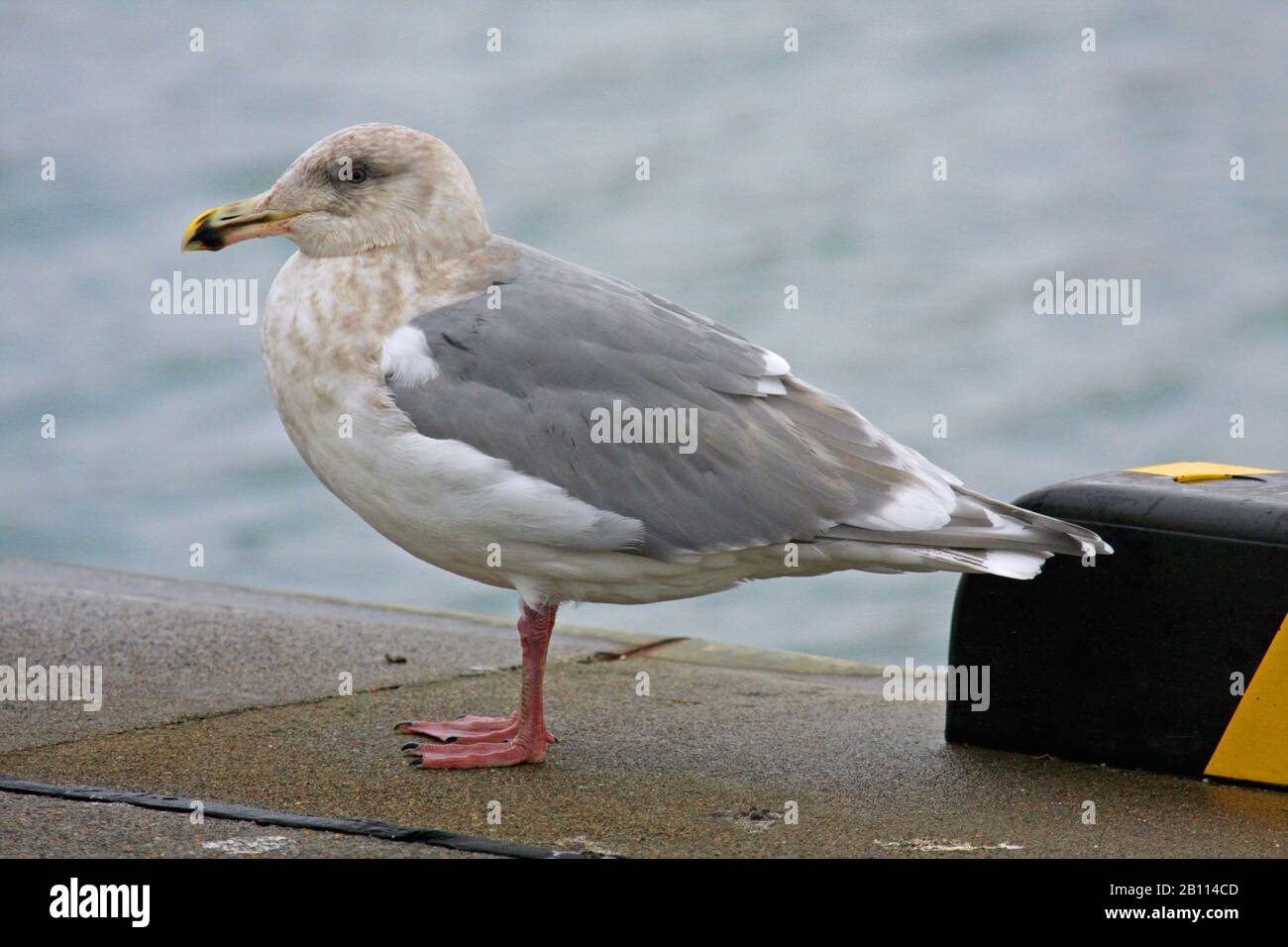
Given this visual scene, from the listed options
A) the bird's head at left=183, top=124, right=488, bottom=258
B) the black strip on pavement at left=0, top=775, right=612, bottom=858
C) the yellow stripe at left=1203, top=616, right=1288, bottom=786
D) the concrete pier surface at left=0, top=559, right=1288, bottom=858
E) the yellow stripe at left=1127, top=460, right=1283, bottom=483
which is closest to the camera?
the black strip on pavement at left=0, top=775, right=612, bottom=858

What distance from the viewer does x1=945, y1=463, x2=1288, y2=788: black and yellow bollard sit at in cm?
429

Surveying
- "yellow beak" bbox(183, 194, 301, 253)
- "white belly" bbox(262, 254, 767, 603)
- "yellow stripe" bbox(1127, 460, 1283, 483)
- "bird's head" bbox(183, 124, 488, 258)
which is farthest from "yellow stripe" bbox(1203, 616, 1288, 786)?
"yellow beak" bbox(183, 194, 301, 253)

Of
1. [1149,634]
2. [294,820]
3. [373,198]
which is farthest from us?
[373,198]

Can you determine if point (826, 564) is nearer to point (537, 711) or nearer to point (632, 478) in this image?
point (632, 478)

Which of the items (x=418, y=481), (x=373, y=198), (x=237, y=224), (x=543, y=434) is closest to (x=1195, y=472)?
(x=543, y=434)

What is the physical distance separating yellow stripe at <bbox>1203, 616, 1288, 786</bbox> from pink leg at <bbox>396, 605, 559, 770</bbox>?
1780mm

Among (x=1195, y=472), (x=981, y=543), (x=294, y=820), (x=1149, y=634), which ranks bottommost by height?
(x=294, y=820)

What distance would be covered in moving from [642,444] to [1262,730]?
5.72 feet

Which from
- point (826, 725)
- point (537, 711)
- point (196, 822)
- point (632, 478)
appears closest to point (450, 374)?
point (632, 478)

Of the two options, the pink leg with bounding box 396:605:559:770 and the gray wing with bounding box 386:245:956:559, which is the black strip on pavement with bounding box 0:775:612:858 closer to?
the pink leg with bounding box 396:605:559:770

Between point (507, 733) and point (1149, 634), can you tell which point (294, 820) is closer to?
point (507, 733)

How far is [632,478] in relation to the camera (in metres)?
4.36

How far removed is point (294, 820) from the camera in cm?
388

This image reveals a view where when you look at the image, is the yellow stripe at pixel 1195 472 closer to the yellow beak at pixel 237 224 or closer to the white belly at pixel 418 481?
the white belly at pixel 418 481
